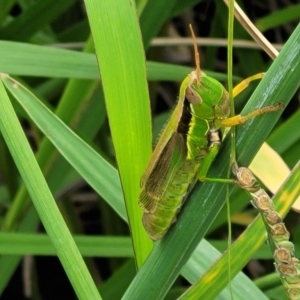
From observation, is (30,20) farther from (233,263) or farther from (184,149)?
(233,263)

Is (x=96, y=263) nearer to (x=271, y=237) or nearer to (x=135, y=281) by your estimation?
(x=135, y=281)

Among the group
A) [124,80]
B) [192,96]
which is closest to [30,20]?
[124,80]

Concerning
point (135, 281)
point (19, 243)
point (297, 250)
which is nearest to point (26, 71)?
point (19, 243)

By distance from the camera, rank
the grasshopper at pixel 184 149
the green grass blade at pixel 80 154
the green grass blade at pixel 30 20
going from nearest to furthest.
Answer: the grasshopper at pixel 184 149
the green grass blade at pixel 80 154
the green grass blade at pixel 30 20

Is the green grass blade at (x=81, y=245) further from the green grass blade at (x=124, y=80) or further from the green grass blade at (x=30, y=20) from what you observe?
the green grass blade at (x=30, y=20)

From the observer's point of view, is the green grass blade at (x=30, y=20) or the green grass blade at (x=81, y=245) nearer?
the green grass blade at (x=81, y=245)

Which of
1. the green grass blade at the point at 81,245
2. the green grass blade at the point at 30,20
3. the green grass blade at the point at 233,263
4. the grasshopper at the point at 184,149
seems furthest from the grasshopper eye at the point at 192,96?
the green grass blade at the point at 30,20
